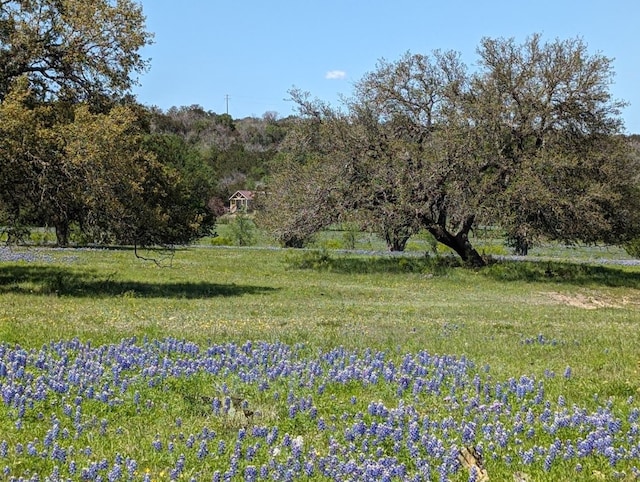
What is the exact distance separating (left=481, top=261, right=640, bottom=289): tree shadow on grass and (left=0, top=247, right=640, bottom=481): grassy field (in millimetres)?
13902

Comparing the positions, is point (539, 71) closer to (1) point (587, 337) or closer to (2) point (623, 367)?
(1) point (587, 337)

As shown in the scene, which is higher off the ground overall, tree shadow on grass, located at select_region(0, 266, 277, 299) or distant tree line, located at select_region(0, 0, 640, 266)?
distant tree line, located at select_region(0, 0, 640, 266)

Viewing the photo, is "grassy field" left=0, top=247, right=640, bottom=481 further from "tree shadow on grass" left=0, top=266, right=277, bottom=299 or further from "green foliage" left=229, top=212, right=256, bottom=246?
"green foliage" left=229, top=212, right=256, bottom=246

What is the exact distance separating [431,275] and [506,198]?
4350 mm

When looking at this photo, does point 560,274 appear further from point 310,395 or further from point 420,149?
point 310,395

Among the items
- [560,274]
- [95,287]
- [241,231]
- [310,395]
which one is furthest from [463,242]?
[241,231]

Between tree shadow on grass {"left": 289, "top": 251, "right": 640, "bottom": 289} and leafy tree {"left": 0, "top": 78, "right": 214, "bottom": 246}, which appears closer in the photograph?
leafy tree {"left": 0, "top": 78, "right": 214, "bottom": 246}

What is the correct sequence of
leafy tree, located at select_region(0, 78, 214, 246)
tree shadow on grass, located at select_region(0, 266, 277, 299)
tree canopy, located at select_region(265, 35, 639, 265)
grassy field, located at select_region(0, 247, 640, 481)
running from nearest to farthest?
grassy field, located at select_region(0, 247, 640, 481)
leafy tree, located at select_region(0, 78, 214, 246)
tree shadow on grass, located at select_region(0, 266, 277, 299)
tree canopy, located at select_region(265, 35, 639, 265)

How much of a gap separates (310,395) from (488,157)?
80.0 ft

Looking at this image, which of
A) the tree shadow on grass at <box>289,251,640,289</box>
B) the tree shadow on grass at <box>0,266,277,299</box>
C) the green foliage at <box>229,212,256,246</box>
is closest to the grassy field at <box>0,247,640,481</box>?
the tree shadow on grass at <box>0,266,277,299</box>

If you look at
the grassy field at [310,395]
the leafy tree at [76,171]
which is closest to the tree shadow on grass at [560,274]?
the grassy field at [310,395]

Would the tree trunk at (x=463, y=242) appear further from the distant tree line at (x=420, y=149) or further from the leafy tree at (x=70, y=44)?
the leafy tree at (x=70, y=44)

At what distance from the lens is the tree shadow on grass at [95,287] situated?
61.3 feet

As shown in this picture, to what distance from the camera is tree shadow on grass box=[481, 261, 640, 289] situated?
2812cm
